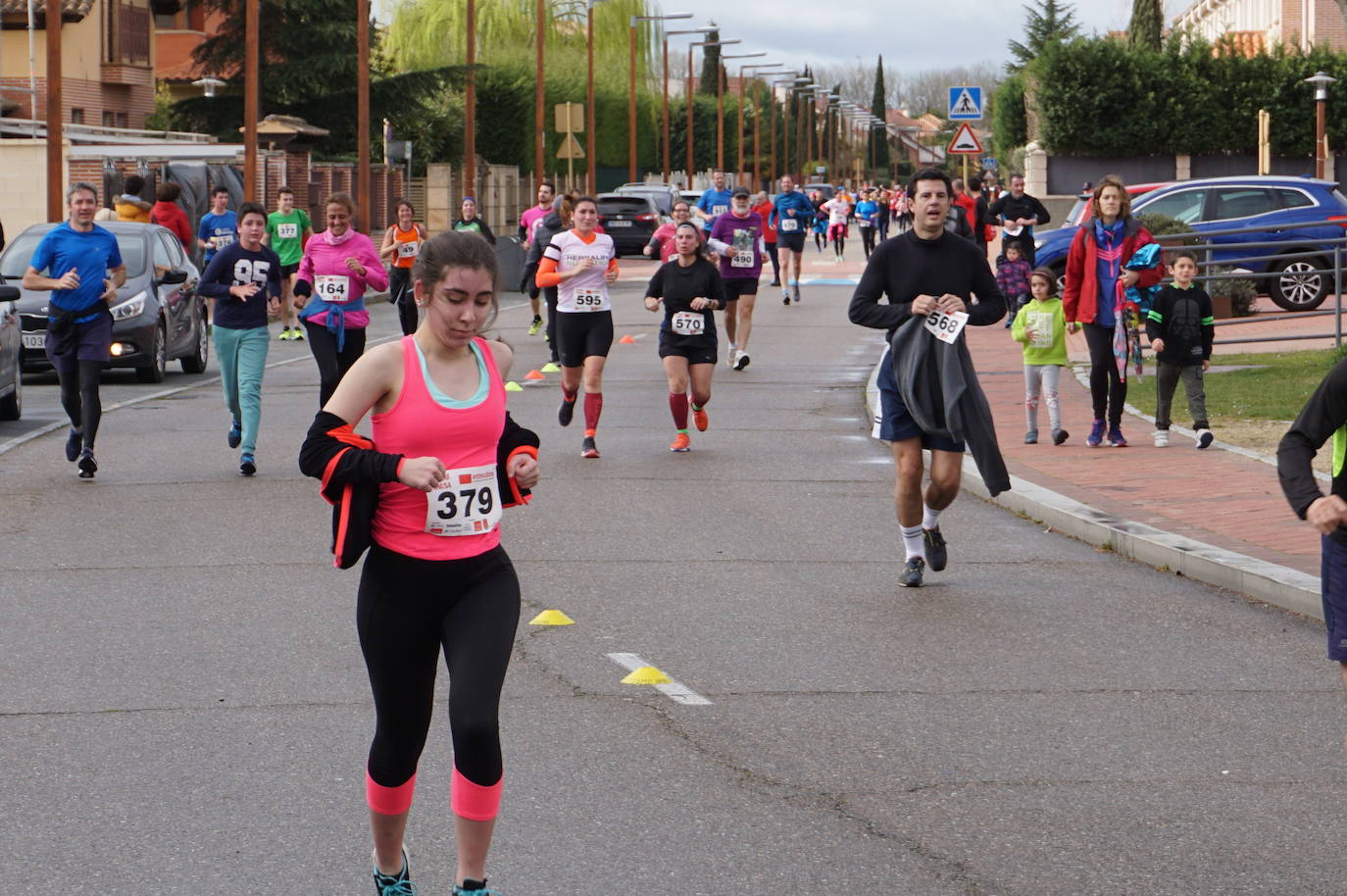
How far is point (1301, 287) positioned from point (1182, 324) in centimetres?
1219

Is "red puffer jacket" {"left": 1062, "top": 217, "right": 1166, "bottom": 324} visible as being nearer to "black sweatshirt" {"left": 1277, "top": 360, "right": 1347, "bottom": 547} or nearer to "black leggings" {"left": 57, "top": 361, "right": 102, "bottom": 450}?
"black leggings" {"left": 57, "top": 361, "right": 102, "bottom": 450}

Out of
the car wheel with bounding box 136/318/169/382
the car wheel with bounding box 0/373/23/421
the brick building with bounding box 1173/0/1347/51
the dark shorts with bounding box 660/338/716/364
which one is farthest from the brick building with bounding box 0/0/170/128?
the dark shorts with bounding box 660/338/716/364

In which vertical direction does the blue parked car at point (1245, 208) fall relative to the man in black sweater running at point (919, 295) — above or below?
above

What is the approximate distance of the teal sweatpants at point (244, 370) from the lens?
13.2m

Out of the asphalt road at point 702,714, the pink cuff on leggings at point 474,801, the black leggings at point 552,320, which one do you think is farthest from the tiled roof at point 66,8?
the pink cuff on leggings at point 474,801

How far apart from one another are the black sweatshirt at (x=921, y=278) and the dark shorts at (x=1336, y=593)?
4248 mm

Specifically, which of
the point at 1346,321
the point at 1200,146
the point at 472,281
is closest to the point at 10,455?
the point at 472,281

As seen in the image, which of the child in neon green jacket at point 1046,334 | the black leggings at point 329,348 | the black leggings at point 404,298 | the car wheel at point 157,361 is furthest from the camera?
the black leggings at point 404,298

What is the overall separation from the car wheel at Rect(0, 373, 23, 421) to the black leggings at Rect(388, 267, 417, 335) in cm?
456

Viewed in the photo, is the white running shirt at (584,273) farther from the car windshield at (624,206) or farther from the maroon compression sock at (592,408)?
the car windshield at (624,206)

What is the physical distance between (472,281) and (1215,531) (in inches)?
259

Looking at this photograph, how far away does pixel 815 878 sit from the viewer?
5008 millimetres

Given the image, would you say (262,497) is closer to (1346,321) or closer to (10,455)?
(10,455)

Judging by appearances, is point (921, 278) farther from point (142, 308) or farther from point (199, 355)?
point (199, 355)
